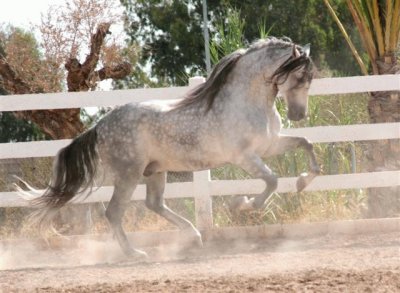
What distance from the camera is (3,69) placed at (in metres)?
12.2

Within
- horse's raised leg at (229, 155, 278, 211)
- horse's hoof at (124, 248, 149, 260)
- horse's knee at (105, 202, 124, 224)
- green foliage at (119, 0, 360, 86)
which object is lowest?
horse's hoof at (124, 248, 149, 260)

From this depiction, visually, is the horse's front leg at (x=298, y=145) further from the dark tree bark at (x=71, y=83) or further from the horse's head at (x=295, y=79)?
the dark tree bark at (x=71, y=83)

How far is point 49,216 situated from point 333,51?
84.5 ft

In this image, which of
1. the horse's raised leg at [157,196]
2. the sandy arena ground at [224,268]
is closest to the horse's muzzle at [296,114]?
the sandy arena ground at [224,268]

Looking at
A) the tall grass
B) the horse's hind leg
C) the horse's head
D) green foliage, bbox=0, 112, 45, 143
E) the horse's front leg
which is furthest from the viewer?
green foliage, bbox=0, 112, 45, 143

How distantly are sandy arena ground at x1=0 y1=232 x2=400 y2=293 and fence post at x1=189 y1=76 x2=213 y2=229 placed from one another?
0.48 metres

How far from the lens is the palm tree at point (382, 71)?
32.1 ft

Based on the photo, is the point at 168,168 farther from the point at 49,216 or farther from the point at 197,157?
the point at 49,216

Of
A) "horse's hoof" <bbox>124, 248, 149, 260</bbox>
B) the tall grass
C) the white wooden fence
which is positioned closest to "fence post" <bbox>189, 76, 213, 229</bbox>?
the white wooden fence

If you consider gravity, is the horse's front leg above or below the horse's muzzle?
below

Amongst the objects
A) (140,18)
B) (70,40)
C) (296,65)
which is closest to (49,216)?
(296,65)

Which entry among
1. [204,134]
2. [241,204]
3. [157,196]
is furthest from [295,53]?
[157,196]

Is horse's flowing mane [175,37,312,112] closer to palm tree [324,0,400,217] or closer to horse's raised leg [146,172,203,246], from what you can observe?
horse's raised leg [146,172,203,246]

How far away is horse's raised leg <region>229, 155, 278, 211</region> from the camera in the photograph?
7.14m
